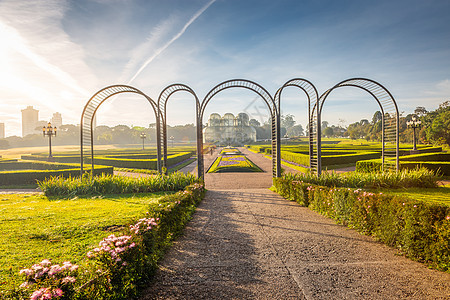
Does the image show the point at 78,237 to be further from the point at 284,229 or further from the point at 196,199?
the point at 284,229

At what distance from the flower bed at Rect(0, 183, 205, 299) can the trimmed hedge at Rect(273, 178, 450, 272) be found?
3.55m

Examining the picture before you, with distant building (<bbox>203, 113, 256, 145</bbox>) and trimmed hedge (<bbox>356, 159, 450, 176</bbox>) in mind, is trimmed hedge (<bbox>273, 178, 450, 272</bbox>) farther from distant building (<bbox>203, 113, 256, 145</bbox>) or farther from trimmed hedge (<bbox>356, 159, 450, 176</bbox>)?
distant building (<bbox>203, 113, 256, 145</bbox>)

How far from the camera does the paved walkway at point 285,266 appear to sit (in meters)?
2.73

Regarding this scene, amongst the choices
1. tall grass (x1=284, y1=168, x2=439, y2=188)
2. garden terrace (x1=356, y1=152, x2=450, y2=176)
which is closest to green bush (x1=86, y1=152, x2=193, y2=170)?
tall grass (x1=284, y1=168, x2=439, y2=188)

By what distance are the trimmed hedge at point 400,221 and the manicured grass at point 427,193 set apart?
119 inches

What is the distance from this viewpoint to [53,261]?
11.2 ft

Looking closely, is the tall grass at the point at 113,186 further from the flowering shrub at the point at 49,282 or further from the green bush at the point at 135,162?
the green bush at the point at 135,162

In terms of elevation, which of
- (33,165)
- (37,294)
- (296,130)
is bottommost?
(33,165)

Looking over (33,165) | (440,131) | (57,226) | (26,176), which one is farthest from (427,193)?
(440,131)

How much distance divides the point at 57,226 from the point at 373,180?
368 inches

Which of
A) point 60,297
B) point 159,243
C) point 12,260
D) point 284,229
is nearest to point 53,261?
point 12,260

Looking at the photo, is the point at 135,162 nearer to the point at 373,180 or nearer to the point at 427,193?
the point at 373,180

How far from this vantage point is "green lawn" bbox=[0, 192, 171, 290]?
3621 millimetres

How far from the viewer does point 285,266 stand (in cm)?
331
